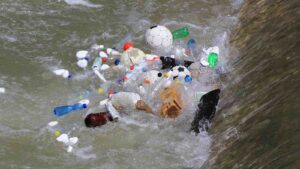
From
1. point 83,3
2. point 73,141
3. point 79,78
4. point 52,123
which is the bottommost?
point 73,141

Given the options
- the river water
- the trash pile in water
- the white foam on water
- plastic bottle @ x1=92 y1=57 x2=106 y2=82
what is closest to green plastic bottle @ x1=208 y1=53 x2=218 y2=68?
the trash pile in water

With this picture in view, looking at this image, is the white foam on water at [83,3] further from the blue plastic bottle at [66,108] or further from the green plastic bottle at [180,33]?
the blue plastic bottle at [66,108]

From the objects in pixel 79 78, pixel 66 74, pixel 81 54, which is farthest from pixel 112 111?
pixel 81 54

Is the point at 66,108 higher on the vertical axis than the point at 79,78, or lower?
lower

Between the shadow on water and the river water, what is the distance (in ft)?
1.15

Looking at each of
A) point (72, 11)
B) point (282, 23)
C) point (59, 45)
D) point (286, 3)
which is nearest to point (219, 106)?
point (282, 23)

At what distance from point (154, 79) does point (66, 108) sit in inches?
48.7

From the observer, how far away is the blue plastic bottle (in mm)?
6523

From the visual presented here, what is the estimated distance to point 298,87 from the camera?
532 centimetres

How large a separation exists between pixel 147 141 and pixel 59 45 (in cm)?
278

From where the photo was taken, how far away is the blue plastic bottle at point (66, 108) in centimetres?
652

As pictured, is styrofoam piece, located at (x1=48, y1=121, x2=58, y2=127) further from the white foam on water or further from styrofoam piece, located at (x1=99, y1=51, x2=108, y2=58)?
the white foam on water

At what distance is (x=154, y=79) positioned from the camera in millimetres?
6914

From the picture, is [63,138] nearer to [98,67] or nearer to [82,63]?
[98,67]
